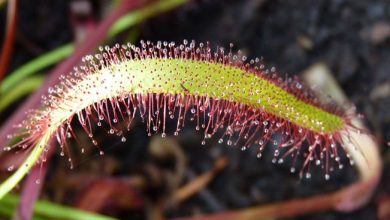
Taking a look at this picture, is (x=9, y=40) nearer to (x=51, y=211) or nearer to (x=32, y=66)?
(x=32, y=66)

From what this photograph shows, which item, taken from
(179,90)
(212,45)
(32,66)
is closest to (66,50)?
(32,66)

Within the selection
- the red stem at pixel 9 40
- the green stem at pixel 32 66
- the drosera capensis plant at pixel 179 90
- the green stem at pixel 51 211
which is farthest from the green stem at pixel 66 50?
the drosera capensis plant at pixel 179 90

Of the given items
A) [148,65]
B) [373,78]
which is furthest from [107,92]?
[373,78]

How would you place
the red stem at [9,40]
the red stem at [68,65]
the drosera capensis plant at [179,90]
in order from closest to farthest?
the drosera capensis plant at [179,90], the red stem at [68,65], the red stem at [9,40]

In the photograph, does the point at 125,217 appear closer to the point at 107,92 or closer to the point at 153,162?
the point at 153,162

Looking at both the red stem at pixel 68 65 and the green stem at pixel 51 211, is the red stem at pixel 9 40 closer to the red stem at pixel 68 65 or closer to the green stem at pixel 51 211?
the red stem at pixel 68 65
